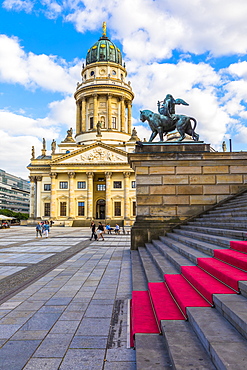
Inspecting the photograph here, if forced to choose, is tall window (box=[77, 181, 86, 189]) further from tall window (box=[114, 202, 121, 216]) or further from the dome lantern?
the dome lantern

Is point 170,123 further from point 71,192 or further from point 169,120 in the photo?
point 71,192

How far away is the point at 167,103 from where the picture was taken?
48.1 ft

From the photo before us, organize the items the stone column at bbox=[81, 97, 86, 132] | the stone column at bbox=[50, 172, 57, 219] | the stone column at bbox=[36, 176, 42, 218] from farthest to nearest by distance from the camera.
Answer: the stone column at bbox=[81, 97, 86, 132], the stone column at bbox=[36, 176, 42, 218], the stone column at bbox=[50, 172, 57, 219]

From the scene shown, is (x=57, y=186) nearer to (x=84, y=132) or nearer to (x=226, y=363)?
(x=84, y=132)

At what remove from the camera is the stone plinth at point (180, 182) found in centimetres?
1357

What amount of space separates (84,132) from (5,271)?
6542 cm

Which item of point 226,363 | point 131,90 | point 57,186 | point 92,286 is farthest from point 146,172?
point 131,90

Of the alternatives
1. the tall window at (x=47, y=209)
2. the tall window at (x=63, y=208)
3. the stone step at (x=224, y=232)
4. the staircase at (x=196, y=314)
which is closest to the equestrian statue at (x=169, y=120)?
the stone step at (x=224, y=232)

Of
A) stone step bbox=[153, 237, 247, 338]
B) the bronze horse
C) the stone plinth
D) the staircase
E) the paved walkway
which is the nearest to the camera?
the staircase

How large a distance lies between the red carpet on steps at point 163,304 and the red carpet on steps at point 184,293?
100 millimetres

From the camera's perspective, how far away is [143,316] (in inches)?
185

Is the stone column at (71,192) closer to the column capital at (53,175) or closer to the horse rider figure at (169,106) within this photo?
the column capital at (53,175)

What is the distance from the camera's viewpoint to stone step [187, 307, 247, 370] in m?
2.75

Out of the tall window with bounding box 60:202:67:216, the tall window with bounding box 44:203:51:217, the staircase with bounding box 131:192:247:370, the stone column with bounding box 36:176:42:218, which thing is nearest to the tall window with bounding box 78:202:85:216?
the tall window with bounding box 60:202:67:216
